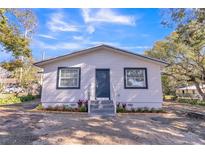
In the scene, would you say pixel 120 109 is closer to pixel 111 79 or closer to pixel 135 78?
pixel 111 79

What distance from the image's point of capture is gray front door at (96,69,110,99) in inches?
425

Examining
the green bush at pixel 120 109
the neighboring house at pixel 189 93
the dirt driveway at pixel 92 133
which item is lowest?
the dirt driveway at pixel 92 133

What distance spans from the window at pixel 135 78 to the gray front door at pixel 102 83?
3.47 feet

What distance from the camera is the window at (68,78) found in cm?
1076

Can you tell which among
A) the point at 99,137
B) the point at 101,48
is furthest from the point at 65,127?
the point at 101,48

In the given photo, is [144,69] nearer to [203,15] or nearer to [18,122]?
[203,15]

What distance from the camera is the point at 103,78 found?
10914mm

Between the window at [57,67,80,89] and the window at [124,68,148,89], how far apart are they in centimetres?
283

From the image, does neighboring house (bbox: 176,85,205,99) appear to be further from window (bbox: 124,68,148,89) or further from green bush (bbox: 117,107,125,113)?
green bush (bbox: 117,107,125,113)

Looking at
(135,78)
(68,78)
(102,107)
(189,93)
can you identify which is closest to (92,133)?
(102,107)

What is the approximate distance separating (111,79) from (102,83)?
58cm

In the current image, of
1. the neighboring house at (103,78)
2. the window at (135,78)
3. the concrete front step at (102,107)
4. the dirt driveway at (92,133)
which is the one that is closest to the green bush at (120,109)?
the concrete front step at (102,107)

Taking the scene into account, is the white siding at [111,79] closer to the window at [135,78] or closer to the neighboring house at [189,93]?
the window at [135,78]
